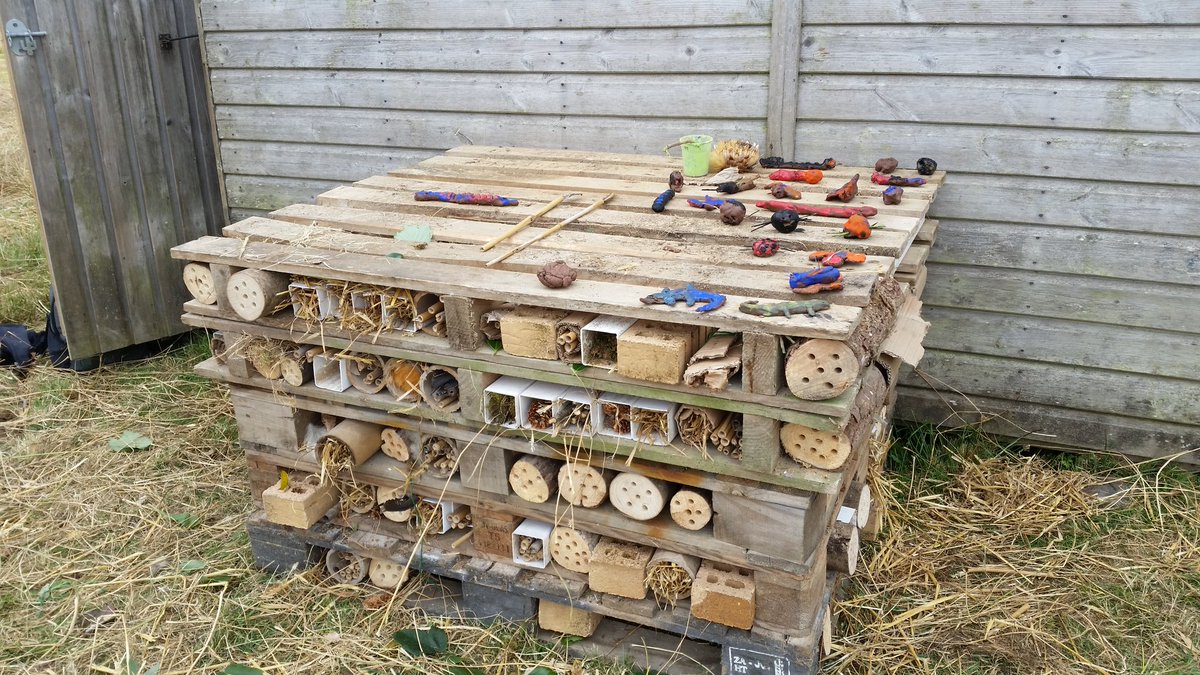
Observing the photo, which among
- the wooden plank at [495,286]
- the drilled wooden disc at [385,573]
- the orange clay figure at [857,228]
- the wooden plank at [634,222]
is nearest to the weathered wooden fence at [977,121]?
the wooden plank at [634,222]

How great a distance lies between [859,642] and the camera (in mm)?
3500

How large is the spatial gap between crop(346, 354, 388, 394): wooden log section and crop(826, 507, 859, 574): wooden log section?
1615 millimetres

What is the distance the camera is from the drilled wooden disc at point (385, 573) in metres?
3.66

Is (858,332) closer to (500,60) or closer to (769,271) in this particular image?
(769,271)

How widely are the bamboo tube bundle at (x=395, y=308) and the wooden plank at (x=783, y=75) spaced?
2.25 m

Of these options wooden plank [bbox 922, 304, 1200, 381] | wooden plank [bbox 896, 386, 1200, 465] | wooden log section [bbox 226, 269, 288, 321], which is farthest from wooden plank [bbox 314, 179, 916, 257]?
wooden plank [bbox 896, 386, 1200, 465]

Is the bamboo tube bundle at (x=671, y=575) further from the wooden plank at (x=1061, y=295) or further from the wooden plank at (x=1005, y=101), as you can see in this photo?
the wooden plank at (x=1005, y=101)

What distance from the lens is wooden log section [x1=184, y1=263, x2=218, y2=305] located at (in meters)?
3.46

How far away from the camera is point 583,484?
3.12m

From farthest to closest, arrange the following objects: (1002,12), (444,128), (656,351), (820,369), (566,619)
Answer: (444,128), (1002,12), (566,619), (656,351), (820,369)

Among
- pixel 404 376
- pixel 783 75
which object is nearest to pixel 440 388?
pixel 404 376

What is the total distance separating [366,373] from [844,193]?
1.87 m

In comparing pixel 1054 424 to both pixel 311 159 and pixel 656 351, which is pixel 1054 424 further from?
pixel 311 159

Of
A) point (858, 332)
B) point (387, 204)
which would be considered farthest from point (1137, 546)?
point (387, 204)
